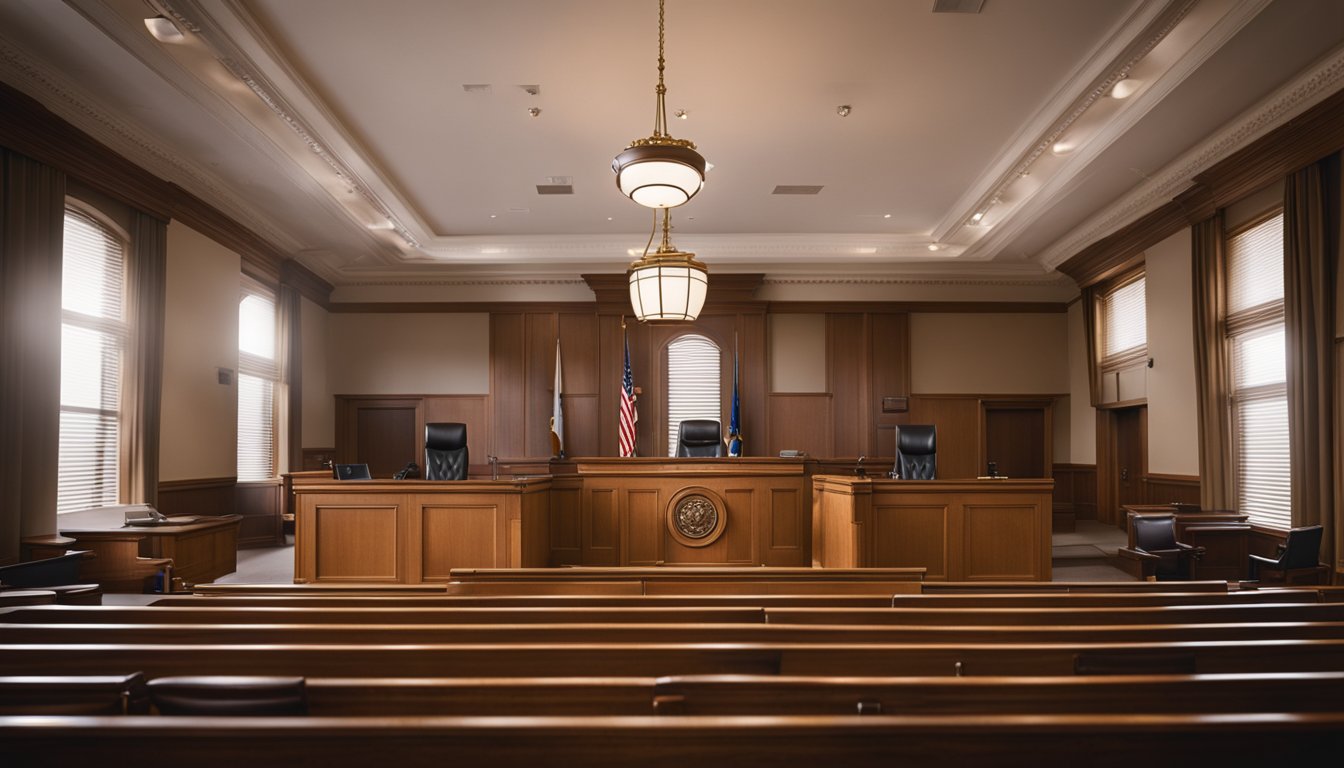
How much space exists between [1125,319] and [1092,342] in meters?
0.79

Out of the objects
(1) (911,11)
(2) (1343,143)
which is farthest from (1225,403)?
(1) (911,11)

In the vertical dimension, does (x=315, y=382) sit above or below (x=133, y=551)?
above

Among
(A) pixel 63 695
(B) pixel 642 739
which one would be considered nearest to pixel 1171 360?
(B) pixel 642 739

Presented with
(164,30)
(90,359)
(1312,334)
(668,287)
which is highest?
(164,30)

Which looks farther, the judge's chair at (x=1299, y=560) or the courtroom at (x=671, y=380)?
the judge's chair at (x=1299, y=560)

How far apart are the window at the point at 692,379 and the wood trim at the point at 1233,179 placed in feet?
16.8

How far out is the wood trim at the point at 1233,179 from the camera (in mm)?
5773

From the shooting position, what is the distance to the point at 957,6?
16.3 feet

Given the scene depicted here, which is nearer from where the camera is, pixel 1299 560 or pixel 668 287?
pixel 1299 560

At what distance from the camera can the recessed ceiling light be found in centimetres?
491

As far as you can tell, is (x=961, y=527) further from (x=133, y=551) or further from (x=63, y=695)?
(x=133, y=551)

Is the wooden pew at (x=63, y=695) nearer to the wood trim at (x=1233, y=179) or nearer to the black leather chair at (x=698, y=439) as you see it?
the black leather chair at (x=698, y=439)

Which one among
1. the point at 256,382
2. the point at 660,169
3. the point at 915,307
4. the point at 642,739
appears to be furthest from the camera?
the point at 915,307

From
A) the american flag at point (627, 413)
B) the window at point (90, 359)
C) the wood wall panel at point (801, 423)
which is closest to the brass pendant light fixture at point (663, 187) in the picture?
the american flag at point (627, 413)
